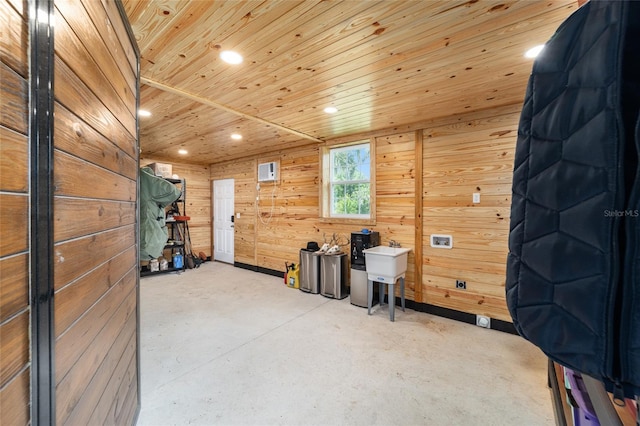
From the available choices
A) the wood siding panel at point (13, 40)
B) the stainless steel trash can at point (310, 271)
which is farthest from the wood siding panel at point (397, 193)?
the wood siding panel at point (13, 40)

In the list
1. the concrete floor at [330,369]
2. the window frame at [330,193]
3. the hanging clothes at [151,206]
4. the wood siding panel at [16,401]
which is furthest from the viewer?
the window frame at [330,193]

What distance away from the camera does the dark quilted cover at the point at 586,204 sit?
0.41m

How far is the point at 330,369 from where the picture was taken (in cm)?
225

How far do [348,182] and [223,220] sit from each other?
11.3 feet

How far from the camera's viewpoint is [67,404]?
2.77 ft

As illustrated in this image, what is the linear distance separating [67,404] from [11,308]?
1.55 ft

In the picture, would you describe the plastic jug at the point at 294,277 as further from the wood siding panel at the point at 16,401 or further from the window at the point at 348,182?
the wood siding panel at the point at 16,401

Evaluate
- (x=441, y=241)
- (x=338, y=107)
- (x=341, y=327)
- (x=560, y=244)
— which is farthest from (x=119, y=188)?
(x=441, y=241)

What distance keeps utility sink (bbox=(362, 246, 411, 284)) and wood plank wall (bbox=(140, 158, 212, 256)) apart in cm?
448

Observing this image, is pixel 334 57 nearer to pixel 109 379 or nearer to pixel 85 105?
pixel 85 105

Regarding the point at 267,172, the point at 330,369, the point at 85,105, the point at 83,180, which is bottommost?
the point at 330,369

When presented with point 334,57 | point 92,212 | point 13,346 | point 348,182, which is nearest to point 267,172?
point 348,182

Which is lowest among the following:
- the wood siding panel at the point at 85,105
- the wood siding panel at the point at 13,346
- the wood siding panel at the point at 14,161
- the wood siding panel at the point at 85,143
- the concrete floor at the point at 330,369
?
the concrete floor at the point at 330,369

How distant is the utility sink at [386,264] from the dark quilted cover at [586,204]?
2.67 m
